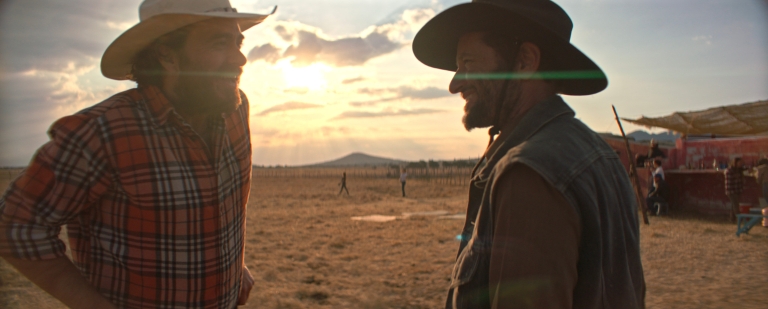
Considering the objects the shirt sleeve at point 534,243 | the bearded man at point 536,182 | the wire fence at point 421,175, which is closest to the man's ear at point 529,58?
the bearded man at point 536,182

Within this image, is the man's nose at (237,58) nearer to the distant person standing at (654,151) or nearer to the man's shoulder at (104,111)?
the man's shoulder at (104,111)

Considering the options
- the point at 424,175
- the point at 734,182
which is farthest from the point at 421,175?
the point at 734,182

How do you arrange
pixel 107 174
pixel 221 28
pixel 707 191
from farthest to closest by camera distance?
pixel 707 191, pixel 221 28, pixel 107 174

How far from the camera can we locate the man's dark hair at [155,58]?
2109mm

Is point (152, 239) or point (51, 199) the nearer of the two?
point (51, 199)

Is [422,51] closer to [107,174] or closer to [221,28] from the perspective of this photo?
[221,28]

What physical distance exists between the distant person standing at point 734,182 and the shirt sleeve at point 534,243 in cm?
1327

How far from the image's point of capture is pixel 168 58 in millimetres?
2121

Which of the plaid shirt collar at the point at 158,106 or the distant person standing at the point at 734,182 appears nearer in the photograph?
the plaid shirt collar at the point at 158,106

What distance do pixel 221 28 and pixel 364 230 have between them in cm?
991

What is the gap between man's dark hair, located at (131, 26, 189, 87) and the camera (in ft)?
6.92

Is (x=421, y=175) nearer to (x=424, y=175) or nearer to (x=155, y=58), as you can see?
(x=424, y=175)

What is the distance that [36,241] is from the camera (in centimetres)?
166

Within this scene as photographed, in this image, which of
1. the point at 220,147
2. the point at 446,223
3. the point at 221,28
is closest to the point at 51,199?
the point at 220,147
